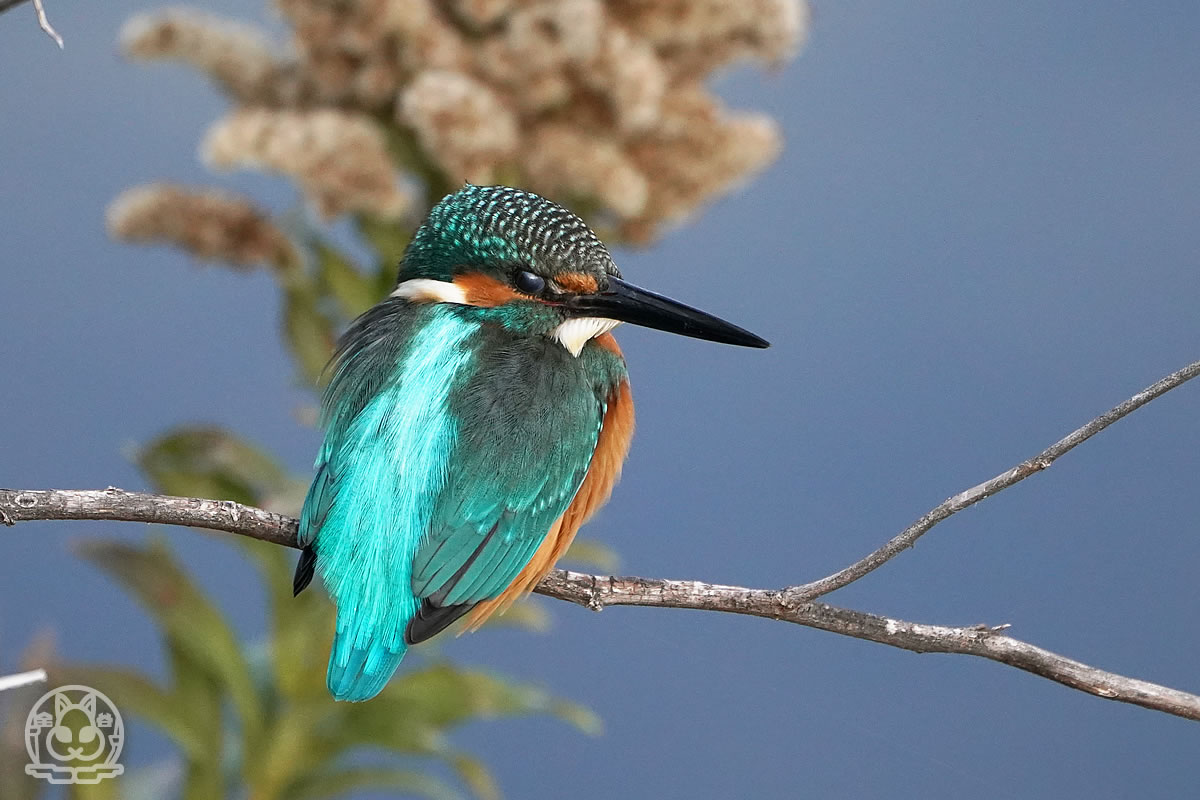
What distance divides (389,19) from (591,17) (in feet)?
0.94

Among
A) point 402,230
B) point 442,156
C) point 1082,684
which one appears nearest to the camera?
point 1082,684

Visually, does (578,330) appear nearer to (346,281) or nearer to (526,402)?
(526,402)

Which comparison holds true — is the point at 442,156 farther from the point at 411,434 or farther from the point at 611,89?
the point at 411,434

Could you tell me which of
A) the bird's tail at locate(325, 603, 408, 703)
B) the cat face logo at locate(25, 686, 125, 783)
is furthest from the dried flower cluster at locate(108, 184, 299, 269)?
the bird's tail at locate(325, 603, 408, 703)

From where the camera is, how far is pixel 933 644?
0.94m

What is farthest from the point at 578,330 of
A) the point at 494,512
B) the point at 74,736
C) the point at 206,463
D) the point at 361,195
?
the point at 74,736

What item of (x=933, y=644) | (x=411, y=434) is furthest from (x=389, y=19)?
(x=933, y=644)

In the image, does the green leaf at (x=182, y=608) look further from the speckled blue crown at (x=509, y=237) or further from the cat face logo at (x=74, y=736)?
the speckled blue crown at (x=509, y=237)

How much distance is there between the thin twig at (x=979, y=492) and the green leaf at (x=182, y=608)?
1.13 metres

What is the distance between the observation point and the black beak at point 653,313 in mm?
988

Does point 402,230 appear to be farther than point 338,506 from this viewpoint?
Yes

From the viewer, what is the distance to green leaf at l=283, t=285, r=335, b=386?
186 cm

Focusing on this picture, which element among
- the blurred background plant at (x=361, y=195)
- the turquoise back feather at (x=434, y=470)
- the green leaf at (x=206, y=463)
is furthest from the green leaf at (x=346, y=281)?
the turquoise back feather at (x=434, y=470)

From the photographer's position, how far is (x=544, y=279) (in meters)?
1.01
